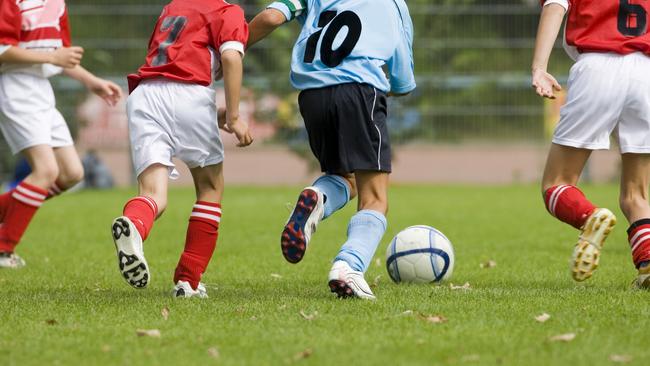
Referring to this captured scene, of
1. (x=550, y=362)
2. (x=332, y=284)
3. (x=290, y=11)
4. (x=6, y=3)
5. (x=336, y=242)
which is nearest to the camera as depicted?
(x=550, y=362)

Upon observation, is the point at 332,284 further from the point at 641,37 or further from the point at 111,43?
the point at 111,43

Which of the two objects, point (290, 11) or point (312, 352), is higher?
point (290, 11)

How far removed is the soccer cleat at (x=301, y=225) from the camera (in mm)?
5309

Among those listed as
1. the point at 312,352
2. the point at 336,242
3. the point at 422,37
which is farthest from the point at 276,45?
the point at 312,352

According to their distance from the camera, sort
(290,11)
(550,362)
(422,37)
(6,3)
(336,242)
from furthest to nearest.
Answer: (422,37)
(336,242)
(6,3)
(290,11)
(550,362)

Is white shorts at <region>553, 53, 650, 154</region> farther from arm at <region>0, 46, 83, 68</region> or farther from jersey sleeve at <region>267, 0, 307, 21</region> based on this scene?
arm at <region>0, 46, 83, 68</region>

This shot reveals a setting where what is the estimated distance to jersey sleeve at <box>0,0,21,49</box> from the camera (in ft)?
23.1

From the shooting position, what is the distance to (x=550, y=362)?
3906 mm

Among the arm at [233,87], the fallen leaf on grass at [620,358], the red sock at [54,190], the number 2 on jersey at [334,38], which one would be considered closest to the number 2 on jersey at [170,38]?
the arm at [233,87]

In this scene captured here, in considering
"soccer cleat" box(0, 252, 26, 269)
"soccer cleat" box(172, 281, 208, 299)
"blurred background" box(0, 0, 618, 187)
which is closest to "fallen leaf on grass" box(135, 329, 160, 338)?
"soccer cleat" box(172, 281, 208, 299)

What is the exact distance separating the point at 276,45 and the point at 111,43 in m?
3.20

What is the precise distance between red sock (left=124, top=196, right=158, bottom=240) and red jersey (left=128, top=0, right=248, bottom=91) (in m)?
0.63

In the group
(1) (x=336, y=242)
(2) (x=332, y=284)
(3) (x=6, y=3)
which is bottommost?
(1) (x=336, y=242)

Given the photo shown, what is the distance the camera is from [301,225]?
5.34 metres
